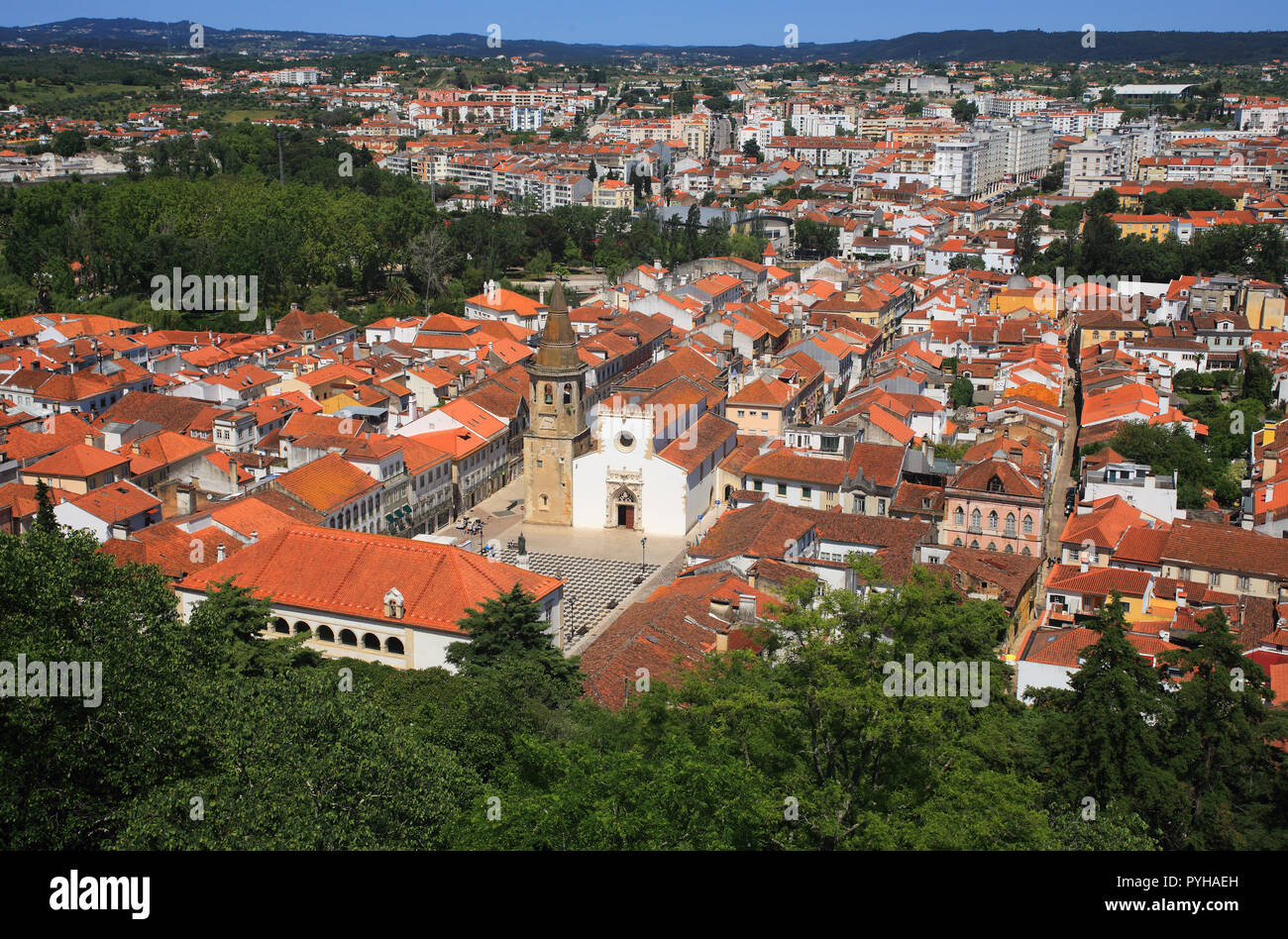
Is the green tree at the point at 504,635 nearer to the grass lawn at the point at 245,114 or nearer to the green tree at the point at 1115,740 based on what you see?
the green tree at the point at 1115,740

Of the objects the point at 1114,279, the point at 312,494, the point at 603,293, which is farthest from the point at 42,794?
the point at 1114,279

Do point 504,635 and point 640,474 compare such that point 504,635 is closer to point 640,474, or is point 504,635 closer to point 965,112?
point 640,474

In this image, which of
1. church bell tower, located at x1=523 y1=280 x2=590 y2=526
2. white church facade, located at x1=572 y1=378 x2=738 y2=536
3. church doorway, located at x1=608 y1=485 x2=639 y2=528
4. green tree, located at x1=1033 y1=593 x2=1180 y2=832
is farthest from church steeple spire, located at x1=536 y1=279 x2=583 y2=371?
green tree, located at x1=1033 y1=593 x2=1180 y2=832

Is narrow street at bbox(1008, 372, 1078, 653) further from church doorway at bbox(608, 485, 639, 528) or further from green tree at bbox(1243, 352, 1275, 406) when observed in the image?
church doorway at bbox(608, 485, 639, 528)

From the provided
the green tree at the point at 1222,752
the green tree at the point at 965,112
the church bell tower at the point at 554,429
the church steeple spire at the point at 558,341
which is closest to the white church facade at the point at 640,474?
the church bell tower at the point at 554,429

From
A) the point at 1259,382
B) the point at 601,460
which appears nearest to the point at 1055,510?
the point at 601,460
